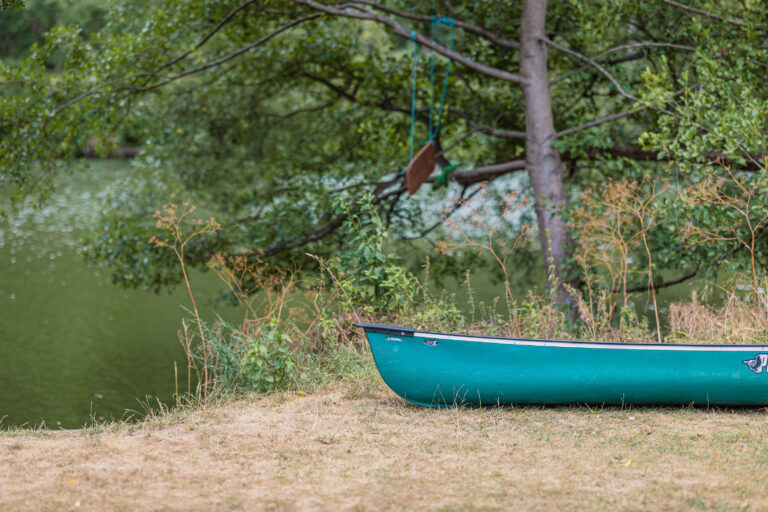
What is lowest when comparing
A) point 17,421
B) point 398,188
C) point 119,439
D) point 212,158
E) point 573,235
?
point 17,421

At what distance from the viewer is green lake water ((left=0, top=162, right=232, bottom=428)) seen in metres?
9.62

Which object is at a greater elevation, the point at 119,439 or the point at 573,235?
the point at 573,235

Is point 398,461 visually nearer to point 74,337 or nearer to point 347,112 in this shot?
point 347,112

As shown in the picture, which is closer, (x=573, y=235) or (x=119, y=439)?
(x=119, y=439)

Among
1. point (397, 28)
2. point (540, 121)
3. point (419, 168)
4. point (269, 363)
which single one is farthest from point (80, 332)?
point (540, 121)

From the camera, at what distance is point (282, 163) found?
11883 mm

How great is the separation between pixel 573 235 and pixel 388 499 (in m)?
5.50

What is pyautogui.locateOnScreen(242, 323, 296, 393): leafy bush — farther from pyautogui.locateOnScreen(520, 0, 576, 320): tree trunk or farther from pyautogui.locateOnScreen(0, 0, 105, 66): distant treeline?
pyautogui.locateOnScreen(0, 0, 105, 66): distant treeline

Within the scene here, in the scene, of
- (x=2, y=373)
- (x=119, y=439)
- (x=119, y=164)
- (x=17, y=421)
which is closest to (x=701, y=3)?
(x=119, y=439)

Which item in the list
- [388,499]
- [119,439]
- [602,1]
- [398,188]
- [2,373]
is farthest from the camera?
[398,188]

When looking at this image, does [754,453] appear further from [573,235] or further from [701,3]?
[701,3]

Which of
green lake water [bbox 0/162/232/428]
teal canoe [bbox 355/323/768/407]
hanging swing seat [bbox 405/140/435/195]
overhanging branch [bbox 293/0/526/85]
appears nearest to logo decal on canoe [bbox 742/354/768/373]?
teal canoe [bbox 355/323/768/407]

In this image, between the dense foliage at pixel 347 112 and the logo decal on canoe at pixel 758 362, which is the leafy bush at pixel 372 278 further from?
the logo decal on canoe at pixel 758 362

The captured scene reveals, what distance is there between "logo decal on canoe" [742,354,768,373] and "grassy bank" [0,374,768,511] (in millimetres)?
363
